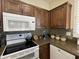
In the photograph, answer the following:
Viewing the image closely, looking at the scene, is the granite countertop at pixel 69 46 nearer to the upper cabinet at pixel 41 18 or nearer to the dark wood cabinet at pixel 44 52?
the dark wood cabinet at pixel 44 52

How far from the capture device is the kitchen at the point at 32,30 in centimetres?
130

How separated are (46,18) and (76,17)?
955mm

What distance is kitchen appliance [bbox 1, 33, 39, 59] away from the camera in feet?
3.84

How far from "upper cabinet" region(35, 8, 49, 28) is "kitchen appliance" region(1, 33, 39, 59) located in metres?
0.53

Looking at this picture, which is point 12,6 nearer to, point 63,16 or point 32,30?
point 32,30

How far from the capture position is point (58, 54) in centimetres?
156

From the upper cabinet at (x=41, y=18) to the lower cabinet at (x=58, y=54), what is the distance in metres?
0.81

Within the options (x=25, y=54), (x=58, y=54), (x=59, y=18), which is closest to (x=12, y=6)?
(x=25, y=54)

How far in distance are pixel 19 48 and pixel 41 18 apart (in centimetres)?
124

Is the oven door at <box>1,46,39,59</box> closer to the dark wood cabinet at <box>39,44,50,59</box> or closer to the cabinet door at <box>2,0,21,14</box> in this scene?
the dark wood cabinet at <box>39,44,50,59</box>

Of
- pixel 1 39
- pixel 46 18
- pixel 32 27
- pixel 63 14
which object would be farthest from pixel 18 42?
pixel 63 14

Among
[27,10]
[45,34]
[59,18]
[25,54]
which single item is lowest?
[25,54]

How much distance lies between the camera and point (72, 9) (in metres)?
1.92

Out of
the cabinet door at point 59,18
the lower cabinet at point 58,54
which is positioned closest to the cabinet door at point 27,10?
the cabinet door at point 59,18
